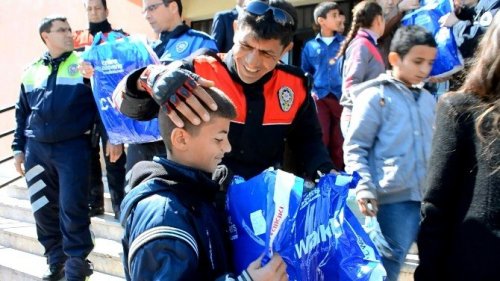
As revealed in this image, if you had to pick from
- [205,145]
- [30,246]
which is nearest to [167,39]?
[205,145]

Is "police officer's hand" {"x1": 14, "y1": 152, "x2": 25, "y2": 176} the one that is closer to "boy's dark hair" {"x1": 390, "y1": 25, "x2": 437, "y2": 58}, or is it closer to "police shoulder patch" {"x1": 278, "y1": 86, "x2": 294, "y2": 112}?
"police shoulder patch" {"x1": 278, "y1": 86, "x2": 294, "y2": 112}

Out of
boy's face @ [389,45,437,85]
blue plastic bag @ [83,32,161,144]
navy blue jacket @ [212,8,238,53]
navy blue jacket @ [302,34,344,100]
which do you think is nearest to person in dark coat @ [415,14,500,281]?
boy's face @ [389,45,437,85]

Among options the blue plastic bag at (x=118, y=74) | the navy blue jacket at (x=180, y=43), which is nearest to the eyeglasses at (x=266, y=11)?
the blue plastic bag at (x=118, y=74)

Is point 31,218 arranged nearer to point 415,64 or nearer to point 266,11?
point 415,64

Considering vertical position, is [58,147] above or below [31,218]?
above

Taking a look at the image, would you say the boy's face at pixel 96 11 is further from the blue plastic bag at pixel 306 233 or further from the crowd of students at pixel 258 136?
the blue plastic bag at pixel 306 233

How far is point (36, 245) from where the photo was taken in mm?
5988

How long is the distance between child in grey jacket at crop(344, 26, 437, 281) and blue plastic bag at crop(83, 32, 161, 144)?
46.7 inches

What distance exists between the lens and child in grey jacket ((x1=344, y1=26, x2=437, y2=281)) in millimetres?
3078

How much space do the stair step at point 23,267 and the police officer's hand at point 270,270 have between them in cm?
385

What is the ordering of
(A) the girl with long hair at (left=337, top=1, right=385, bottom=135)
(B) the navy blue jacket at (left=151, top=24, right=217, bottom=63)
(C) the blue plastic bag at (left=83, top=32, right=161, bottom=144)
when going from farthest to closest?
1. (A) the girl with long hair at (left=337, top=1, right=385, bottom=135)
2. (B) the navy blue jacket at (left=151, top=24, right=217, bottom=63)
3. (C) the blue plastic bag at (left=83, top=32, right=161, bottom=144)

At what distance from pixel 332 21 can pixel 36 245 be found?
3627 millimetres

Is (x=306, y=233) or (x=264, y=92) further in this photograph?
(x=264, y=92)

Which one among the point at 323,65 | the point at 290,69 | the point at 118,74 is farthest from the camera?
the point at 323,65
